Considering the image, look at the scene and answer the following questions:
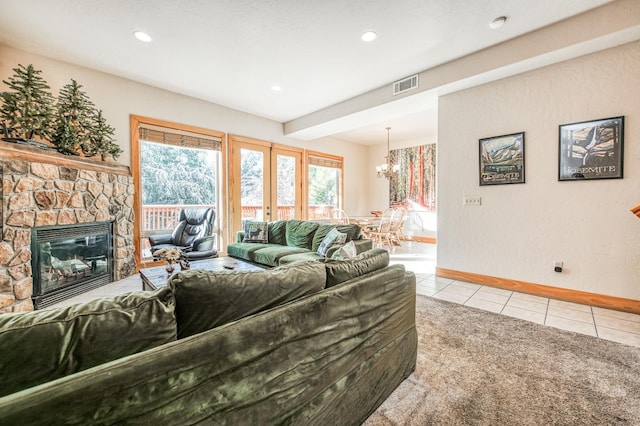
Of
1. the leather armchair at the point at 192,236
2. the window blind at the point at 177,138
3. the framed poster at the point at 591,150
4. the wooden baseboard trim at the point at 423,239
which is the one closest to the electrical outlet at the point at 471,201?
the framed poster at the point at 591,150

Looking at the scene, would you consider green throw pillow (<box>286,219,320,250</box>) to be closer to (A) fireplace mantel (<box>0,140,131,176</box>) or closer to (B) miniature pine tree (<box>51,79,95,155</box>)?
(A) fireplace mantel (<box>0,140,131,176</box>)

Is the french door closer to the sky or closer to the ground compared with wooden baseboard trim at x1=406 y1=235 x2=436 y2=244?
closer to the sky

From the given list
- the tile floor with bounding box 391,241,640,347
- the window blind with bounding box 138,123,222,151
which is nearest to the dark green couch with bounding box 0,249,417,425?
the tile floor with bounding box 391,241,640,347

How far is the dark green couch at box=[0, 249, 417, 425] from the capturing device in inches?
25.1

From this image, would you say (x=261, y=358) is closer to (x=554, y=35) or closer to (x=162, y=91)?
(x=554, y=35)

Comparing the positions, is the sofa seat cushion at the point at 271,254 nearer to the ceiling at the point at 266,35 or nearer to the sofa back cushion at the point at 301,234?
the sofa back cushion at the point at 301,234

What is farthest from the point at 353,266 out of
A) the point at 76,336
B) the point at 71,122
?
the point at 71,122

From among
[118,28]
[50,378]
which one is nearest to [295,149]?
[118,28]

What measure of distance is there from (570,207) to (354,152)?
18.8 ft

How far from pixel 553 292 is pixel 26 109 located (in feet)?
19.5

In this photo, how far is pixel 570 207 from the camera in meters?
2.93

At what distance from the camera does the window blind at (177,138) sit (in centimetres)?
416

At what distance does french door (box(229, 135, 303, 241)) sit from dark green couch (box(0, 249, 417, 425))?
423 centimetres

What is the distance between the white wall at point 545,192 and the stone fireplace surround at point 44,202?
4.60m
